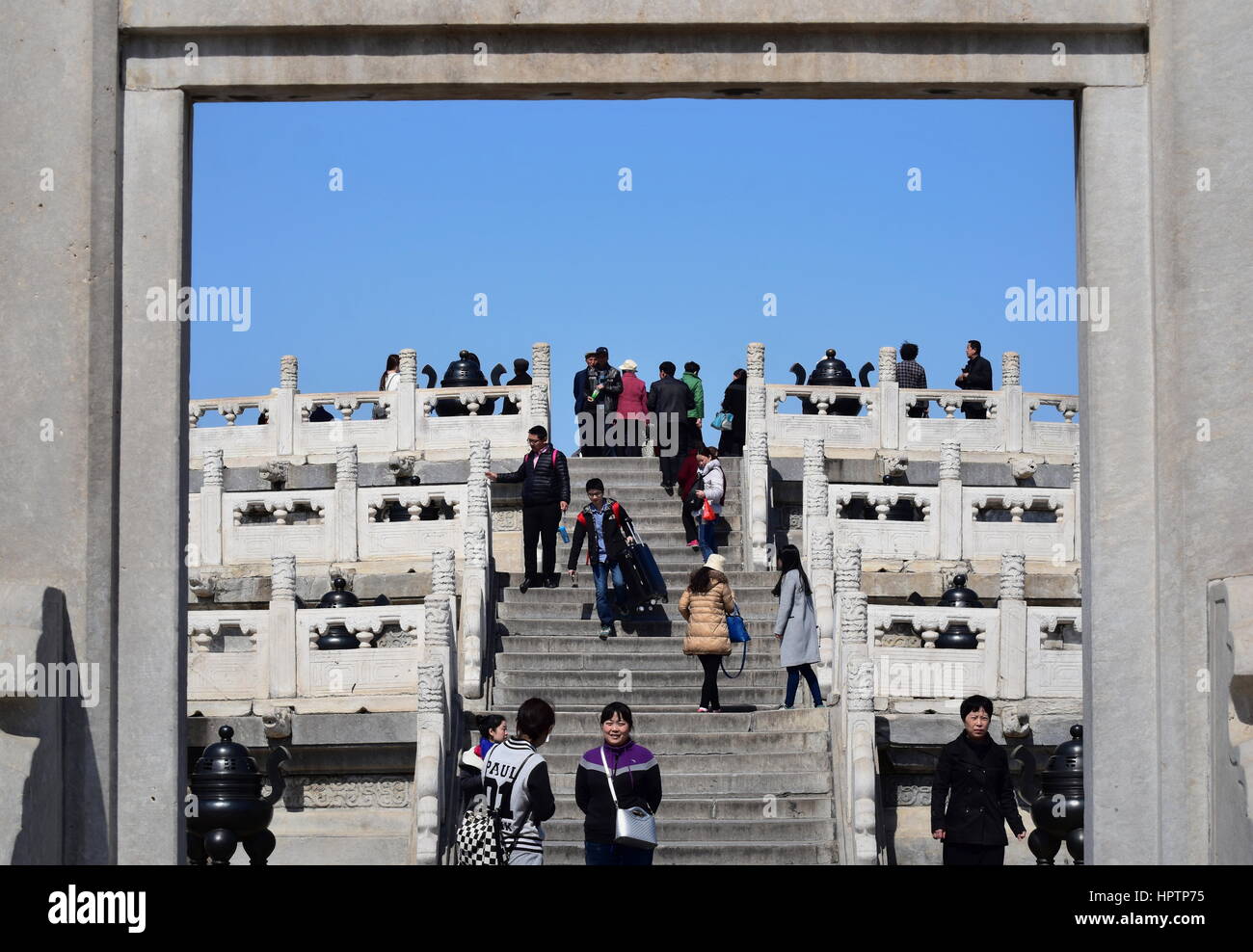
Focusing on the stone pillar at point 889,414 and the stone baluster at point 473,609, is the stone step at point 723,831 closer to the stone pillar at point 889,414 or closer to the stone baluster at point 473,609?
the stone baluster at point 473,609

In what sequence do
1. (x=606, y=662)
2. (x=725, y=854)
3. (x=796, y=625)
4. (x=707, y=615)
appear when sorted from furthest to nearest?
1. (x=606, y=662)
2. (x=796, y=625)
3. (x=707, y=615)
4. (x=725, y=854)

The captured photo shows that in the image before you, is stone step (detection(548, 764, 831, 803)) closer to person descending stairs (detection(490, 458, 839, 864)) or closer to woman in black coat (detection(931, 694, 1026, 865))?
person descending stairs (detection(490, 458, 839, 864))

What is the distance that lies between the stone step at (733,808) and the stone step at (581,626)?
3.05 m

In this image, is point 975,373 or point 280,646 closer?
point 280,646

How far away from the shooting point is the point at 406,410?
22703 mm

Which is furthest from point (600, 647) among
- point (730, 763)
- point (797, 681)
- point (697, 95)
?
point (697, 95)

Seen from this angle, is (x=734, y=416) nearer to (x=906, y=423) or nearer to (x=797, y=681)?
(x=906, y=423)

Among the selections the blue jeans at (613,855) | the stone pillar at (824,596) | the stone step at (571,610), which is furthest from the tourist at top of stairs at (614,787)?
the stone step at (571,610)

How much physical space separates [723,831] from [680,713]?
1427 mm

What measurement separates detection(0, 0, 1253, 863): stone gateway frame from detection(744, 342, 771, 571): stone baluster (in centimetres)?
1040

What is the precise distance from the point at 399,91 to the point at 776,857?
6.56 meters
